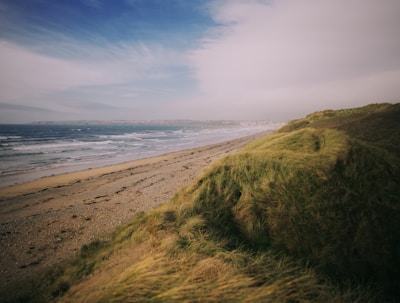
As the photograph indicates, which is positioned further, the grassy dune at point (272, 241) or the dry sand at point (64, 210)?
Result: the dry sand at point (64, 210)

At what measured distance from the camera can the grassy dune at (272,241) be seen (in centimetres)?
226

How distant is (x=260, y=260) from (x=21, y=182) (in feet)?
59.8

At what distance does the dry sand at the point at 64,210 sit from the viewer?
5686 mm

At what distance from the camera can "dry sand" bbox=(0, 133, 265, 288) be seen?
224 inches

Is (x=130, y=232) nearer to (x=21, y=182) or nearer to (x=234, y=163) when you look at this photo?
(x=234, y=163)

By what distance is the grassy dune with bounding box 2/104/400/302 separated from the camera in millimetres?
2256

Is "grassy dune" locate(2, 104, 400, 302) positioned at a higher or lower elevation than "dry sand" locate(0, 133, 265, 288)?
higher

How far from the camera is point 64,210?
29.3ft

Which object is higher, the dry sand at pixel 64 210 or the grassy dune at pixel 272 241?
the grassy dune at pixel 272 241

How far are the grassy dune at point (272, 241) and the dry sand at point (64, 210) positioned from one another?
1926 millimetres

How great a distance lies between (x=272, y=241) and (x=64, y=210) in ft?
30.5

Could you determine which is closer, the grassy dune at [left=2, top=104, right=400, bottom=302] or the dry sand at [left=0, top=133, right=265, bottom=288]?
the grassy dune at [left=2, top=104, right=400, bottom=302]

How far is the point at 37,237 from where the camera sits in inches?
261

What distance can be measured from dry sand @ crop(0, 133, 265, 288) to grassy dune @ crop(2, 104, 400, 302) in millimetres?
1926
